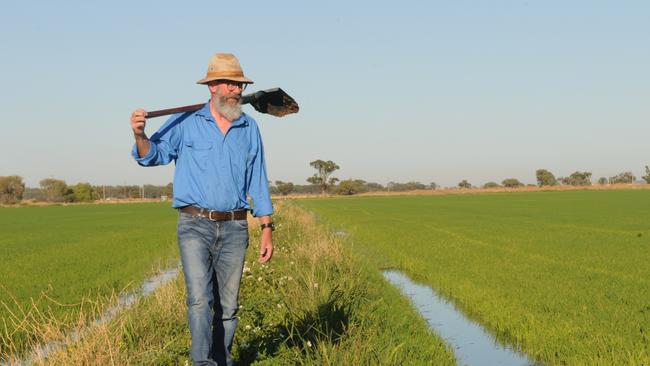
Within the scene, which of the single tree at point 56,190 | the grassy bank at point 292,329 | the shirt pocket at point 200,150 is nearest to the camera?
the shirt pocket at point 200,150

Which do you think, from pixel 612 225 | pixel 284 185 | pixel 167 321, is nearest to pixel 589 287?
pixel 167 321

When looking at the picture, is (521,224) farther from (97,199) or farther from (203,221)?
(97,199)

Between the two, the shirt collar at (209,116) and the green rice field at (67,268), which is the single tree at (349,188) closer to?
the green rice field at (67,268)

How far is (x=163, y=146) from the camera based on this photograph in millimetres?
5105

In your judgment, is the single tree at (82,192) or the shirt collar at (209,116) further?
the single tree at (82,192)

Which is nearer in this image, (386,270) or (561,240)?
(386,270)

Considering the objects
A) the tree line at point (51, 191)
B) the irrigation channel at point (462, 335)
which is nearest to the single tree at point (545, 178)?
the tree line at point (51, 191)

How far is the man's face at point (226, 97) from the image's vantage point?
5.18 meters

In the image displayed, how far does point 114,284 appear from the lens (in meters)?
14.0

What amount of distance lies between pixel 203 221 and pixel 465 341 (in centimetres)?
472

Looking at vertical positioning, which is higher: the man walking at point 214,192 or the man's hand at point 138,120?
the man's hand at point 138,120

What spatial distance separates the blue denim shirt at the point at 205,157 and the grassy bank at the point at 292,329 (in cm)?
125

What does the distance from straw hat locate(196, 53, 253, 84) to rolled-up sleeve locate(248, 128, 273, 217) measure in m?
0.52

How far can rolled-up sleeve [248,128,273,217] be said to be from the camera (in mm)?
5430
